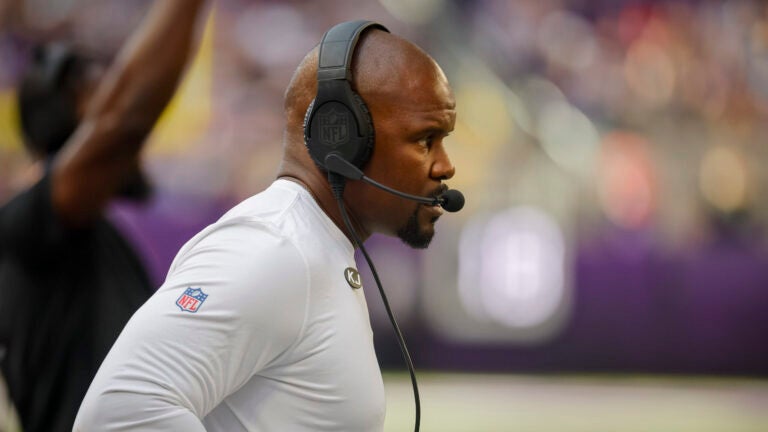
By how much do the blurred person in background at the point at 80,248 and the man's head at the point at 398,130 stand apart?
0.58 m

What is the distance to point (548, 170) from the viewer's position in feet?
22.3

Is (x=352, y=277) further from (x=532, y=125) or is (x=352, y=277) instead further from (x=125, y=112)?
(x=532, y=125)

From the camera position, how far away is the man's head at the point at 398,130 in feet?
4.71

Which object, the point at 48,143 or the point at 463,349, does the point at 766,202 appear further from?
the point at 48,143

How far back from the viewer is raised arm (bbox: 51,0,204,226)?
1.94 metres

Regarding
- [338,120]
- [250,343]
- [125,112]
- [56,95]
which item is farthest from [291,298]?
[56,95]

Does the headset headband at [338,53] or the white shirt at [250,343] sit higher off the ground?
the headset headband at [338,53]

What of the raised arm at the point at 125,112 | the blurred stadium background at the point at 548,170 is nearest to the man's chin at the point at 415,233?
the raised arm at the point at 125,112

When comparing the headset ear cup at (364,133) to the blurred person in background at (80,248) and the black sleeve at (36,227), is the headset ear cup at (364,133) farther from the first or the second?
the black sleeve at (36,227)

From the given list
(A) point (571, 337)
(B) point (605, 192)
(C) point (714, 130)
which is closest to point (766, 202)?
(C) point (714, 130)

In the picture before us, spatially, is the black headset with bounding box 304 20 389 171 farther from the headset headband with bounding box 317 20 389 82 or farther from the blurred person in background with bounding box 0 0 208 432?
the blurred person in background with bounding box 0 0 208 432

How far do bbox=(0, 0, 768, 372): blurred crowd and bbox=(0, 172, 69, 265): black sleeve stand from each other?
4527 mm

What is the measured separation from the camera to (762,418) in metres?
5.59

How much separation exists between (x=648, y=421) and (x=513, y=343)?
1438 millimetres
